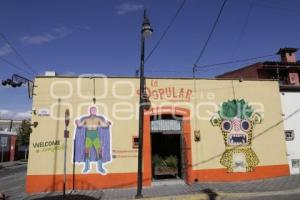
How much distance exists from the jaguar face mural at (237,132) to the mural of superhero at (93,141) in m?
5.08

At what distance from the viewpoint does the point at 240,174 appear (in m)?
16.4

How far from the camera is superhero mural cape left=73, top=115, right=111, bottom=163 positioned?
15289 mm

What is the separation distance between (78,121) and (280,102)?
10.0m

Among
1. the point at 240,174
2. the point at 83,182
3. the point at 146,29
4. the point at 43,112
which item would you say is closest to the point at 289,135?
the point at 240,174

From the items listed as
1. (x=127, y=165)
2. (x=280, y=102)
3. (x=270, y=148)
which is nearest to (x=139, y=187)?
(x=127, y=165)

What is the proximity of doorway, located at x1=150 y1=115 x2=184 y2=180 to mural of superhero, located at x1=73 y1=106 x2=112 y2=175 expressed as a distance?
2.23 m

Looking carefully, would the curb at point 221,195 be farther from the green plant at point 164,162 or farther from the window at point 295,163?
the window at point 295,163

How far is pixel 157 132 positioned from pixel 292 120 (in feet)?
23.5

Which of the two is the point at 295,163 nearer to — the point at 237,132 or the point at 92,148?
the point at 237,132

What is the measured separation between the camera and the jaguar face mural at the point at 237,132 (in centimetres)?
1648

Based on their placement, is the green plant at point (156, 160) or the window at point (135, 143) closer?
the window at point (135, 143)

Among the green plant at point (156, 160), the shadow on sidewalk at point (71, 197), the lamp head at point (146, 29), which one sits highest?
the lamp head at point (146, 29)

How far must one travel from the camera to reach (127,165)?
1546 centimetres

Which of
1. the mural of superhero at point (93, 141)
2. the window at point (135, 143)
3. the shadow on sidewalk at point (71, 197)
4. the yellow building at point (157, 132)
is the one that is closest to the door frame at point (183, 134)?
the yellow building at point (157, 132)
